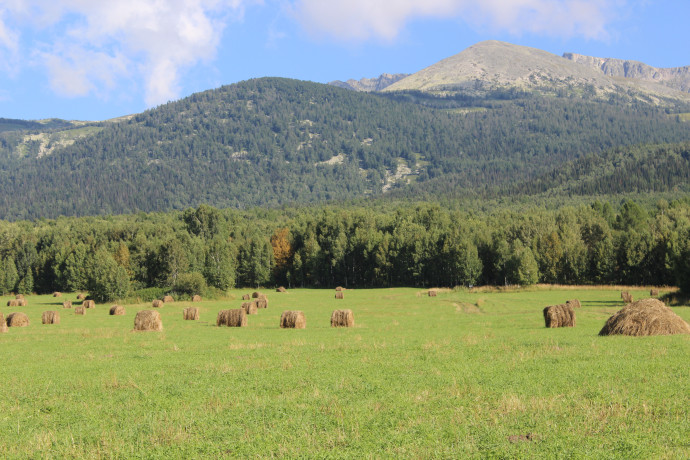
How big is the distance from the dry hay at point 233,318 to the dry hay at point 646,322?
22024 millimetres

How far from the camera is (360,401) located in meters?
13.4

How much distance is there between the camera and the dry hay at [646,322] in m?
23.2

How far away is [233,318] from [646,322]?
2434 cm

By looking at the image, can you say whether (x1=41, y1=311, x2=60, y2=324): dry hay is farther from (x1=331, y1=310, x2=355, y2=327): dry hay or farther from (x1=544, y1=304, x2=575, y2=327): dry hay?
(x1=544, y1=304, x2=575, y2=327): dry hay

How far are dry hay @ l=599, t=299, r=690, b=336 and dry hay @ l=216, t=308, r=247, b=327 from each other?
22.0 m

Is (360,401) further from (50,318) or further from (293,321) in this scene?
(50,318)

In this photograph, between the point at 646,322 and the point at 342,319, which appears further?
the point at 342,319

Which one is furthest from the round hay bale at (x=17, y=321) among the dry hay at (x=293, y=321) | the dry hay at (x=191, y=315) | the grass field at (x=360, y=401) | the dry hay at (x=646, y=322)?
the dry hay at (x=646, y=322)

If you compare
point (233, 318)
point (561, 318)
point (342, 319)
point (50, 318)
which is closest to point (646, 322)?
point (561, 318)

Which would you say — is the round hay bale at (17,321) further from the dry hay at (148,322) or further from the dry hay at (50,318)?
the dry hay at (148,322)

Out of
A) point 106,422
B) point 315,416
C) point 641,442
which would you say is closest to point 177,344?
point 106,422

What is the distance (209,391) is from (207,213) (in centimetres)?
14056

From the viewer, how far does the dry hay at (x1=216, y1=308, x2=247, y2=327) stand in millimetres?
36594

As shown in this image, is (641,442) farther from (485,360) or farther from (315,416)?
(485,360)
